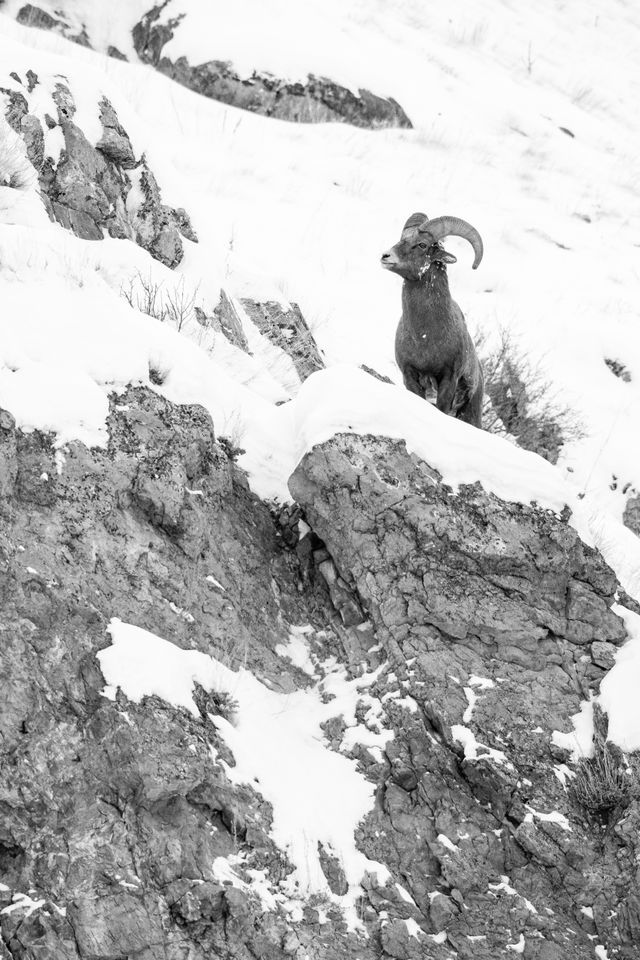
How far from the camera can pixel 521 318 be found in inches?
448

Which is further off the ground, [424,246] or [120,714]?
[424,246]

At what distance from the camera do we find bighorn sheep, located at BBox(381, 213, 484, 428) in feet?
25.0

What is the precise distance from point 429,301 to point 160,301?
1842mm

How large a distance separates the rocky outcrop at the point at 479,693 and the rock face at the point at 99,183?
122 inches

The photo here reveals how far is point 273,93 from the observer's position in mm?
14883

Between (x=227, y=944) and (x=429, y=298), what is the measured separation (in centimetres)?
Result: 473

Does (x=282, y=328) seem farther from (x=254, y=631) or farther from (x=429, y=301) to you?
(x=254, y=631)

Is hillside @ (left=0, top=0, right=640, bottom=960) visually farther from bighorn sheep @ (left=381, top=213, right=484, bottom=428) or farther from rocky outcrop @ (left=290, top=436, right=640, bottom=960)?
bighorn sheep @ (left=381, top=213, right=484, bottom=428)

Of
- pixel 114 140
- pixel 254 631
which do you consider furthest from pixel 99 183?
pixel 254 631

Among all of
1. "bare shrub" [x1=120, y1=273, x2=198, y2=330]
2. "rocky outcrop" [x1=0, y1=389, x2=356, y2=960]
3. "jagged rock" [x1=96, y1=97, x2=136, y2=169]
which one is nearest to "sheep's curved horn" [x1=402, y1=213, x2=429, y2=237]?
"bare shrub" [x1=120, y1=273, x2=198, y2=330]

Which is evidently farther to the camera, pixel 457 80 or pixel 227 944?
pixel 457 80

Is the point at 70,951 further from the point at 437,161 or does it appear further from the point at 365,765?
the point at 437,161

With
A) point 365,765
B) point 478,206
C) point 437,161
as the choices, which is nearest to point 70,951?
point 365,765

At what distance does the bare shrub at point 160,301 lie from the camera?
7094mm
